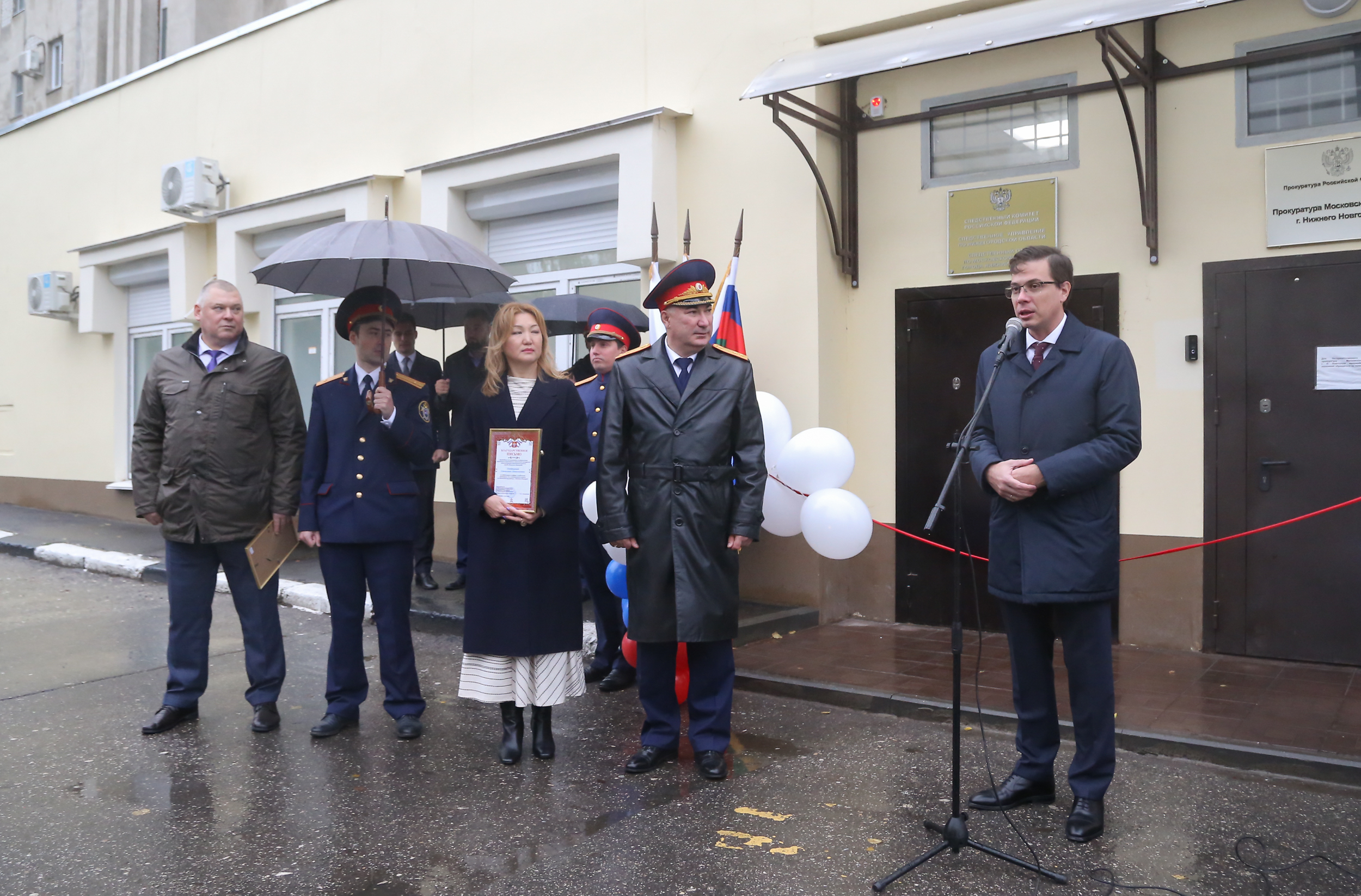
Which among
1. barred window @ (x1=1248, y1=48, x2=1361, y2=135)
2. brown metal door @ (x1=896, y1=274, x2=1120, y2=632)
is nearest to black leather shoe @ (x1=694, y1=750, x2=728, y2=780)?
brown metal door @ (x1=896, y1=274, x2=1120, y2=632)

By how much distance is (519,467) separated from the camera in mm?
4621

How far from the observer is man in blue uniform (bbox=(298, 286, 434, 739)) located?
4.95 metres

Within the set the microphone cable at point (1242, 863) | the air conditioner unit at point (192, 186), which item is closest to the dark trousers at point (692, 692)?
the microphone cable at point (1242, 863)

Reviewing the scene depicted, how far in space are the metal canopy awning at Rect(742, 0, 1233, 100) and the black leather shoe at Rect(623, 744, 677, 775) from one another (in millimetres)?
3700

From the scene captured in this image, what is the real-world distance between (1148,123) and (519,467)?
4118 mm

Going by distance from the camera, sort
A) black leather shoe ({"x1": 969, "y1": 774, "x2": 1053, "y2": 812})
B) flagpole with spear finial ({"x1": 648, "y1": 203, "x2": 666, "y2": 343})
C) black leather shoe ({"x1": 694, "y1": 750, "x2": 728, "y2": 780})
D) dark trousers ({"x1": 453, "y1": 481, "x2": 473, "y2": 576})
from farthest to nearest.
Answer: dark trousers ({"x1": 453, "y1": 481, "x2": 473, "y2": 576}) → flagpole with spear finial ({"x1": 648, "y1": 203, "x2": 666, "y2": 343}) → black leather shoe ({"x1": 694, "y1": 750, "x2": 728, "y2": 780}) → black leather shoe ({"x1": 969, "y1": 774, "x2": 1053, "y2": 812})

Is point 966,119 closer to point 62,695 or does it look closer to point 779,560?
point 779,560

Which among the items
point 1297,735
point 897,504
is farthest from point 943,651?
point 1297,735

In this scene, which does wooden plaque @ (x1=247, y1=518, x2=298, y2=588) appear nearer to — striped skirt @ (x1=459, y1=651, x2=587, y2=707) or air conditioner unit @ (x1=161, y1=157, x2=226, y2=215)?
striped skirt @ (x1=459, y1=651, x2=587, y2=707)

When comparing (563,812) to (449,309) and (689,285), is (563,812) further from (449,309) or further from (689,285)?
(449,309)

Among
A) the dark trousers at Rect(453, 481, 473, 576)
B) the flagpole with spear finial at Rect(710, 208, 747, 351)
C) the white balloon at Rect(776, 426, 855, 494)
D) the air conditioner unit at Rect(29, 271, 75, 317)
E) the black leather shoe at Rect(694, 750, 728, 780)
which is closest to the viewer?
the black leather shoe at Rect(694, 750, 728, 780)

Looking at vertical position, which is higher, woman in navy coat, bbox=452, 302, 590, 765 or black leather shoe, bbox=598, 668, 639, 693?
woman in navy coat, bbox=452, 302, 590, 765

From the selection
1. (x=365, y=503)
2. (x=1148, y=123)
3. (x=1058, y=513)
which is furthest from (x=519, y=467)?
(x=1148, y=123)

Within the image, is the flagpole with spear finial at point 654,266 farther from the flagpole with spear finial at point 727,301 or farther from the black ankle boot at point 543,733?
the black ankle boot at point 543,733
